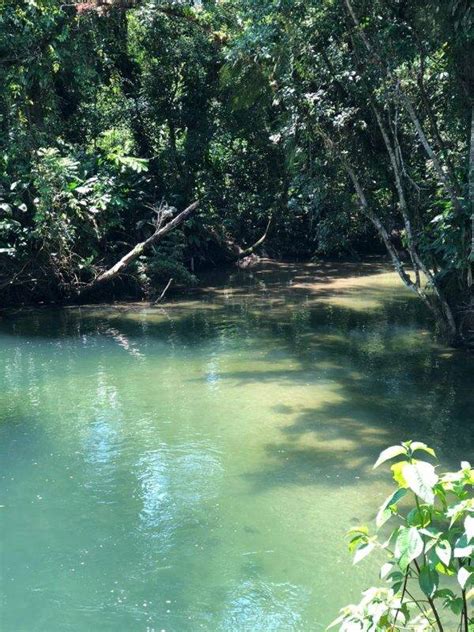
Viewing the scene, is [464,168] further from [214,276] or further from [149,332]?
[214,276]

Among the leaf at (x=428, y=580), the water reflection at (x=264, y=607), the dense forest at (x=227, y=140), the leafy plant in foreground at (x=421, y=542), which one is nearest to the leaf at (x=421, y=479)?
the leafy plant in foreground at (x=421, y=542)

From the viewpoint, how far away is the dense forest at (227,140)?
329 inches

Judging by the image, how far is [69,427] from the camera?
6.59 metres

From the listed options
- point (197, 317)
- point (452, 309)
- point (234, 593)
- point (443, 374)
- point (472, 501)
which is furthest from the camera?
point (197, 317)

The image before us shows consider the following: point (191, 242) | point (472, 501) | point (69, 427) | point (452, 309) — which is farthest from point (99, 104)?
point (472, 501)

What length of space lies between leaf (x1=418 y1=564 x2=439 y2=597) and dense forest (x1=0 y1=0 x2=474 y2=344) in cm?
610

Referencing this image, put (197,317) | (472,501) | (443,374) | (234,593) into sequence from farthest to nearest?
(197,317) < (443,374) < (234,593) < (472,501)

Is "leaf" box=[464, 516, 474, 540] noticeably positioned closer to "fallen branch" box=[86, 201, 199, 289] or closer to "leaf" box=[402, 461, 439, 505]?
"leaf" box=[402, 461, 439, 505]

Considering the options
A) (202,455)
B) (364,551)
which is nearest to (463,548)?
(364,551)

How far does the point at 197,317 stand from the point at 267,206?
7.12m

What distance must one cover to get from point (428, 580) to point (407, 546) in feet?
0.56

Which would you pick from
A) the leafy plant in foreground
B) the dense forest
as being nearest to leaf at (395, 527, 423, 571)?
the leafy plant in foreground

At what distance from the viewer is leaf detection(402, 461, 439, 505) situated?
186 centimetres

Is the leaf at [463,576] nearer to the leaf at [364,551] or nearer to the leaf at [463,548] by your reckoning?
the leaf at [463,548]
